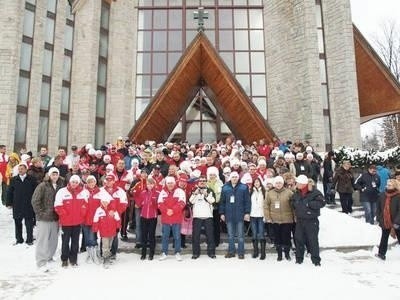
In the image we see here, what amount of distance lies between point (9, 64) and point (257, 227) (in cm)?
1752

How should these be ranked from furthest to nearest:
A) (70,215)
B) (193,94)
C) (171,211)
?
(193,94) → (171,211) → (70,215)

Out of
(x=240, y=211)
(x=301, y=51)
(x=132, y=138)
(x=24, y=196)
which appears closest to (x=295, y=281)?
(x=240, y=211)

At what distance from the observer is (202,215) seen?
718cm

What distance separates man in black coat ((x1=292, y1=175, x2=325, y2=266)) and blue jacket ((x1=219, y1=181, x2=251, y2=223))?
39.1 inches

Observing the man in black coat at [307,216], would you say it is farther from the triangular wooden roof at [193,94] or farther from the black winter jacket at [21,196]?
the triangular wooden roof at [193,94]

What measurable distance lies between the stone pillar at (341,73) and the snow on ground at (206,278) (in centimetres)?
1293

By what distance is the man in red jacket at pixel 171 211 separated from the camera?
7.04m

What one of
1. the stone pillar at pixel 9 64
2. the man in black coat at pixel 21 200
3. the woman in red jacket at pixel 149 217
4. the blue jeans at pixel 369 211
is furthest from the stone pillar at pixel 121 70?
the blue jeans at pixel 369 211

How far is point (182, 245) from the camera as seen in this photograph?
7.85 metres

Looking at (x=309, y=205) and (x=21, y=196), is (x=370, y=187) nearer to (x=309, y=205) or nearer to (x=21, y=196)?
(x=309, y=205)

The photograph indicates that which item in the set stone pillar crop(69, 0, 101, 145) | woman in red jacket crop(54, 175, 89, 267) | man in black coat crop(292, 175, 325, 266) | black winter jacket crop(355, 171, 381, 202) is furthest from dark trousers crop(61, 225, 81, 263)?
stone pillar crop(69, 0, 101, 145)

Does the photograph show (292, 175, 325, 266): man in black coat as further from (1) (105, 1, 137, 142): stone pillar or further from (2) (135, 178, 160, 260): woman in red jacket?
(1) (105, 1, 137, 142): stone pillar

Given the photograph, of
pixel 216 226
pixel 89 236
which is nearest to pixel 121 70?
pixel 216 226

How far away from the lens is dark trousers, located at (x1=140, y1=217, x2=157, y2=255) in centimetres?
706
